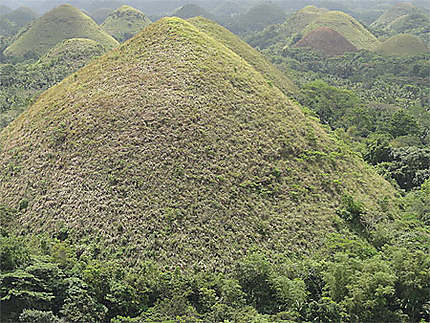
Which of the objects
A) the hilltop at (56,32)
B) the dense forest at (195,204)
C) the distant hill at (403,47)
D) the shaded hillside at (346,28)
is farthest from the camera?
the shaded hillside at (346,28)

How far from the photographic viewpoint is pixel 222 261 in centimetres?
1666

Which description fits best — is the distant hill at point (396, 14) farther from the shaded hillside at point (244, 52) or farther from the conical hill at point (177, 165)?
the conical hill at point (177, 165)

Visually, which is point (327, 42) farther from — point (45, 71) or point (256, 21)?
point (256, 21)

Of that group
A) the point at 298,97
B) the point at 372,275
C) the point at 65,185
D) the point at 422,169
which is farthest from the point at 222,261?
the point at 298,97

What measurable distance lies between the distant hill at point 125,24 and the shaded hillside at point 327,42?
54.9 metres

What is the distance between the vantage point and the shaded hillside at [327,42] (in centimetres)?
9162

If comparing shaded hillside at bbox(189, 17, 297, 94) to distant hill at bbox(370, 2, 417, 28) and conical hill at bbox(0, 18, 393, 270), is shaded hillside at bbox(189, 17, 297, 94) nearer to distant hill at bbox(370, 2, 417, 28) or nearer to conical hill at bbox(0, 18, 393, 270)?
conical hill at bbox(0, 18, 393, 270)

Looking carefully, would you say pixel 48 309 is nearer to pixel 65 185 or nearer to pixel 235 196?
pixel 65 185

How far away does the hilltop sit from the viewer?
286 feet

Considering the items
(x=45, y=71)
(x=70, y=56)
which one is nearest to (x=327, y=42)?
(x=70, y=56)

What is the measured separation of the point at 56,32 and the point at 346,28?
81623 millimetres

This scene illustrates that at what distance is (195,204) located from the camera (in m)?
18.8

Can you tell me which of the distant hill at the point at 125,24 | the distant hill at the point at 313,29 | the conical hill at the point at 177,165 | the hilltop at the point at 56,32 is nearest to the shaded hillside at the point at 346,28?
the distant hill at the point at 313,29

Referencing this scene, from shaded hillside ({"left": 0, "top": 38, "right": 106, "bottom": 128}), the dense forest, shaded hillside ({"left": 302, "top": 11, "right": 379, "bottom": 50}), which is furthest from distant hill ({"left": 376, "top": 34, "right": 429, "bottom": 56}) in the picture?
shaded hillside ({"left": 0, "top": 38, "right": 106, "bottom": 128})
